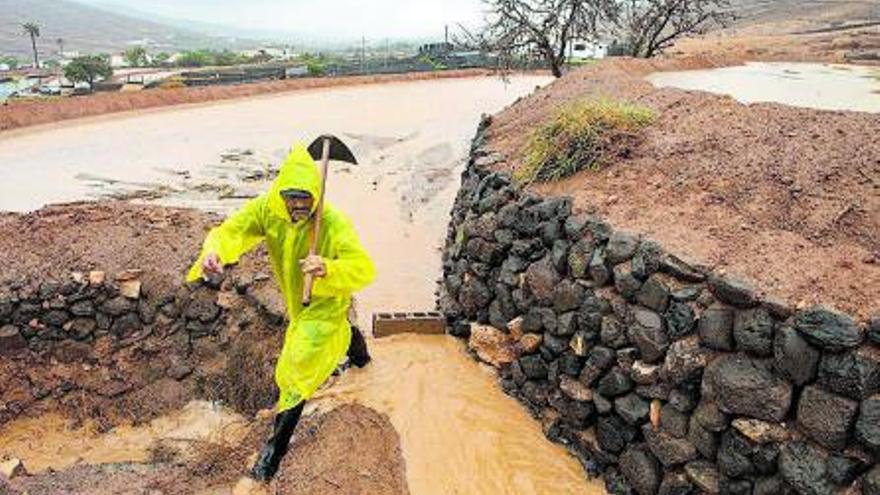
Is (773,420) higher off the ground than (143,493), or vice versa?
(773,420)

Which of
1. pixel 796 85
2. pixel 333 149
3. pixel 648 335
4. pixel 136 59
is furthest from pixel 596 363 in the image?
pixel 136 59

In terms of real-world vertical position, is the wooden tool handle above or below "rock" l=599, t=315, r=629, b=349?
above

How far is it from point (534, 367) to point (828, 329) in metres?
2.60

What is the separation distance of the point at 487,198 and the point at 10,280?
5.03m

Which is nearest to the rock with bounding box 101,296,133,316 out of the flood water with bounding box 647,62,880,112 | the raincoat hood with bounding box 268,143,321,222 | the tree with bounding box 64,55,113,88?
the raincoat hood with bounding box 268,143,321,222

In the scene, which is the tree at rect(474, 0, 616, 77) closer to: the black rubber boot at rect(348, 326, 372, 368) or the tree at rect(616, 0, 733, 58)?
the tree at rect(616, 0, 733, 58)

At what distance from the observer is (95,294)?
295 inches

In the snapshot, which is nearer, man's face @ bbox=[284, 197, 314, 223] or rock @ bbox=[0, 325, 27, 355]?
man's face @ bbox=[284, 197, 314, 223]

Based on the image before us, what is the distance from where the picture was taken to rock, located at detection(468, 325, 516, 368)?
6.53m

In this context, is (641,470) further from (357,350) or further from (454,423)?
(357,350)

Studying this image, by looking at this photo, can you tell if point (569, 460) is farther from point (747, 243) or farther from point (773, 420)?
point (747, 243)

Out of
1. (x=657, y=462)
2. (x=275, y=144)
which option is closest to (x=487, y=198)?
(x=657, y=462)

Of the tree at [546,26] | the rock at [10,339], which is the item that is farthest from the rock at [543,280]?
the tree at [546,26]

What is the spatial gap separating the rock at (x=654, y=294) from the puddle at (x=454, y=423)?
54.7 inches
